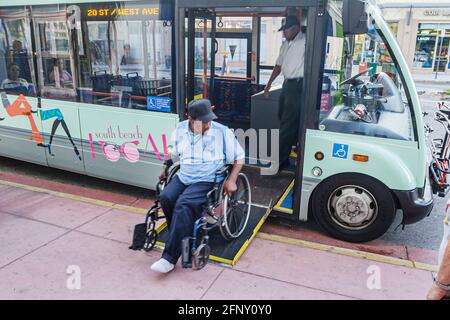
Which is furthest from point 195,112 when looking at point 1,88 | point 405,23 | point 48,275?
point 405,23

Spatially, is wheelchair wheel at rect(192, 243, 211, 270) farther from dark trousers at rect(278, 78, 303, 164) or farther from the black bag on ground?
dark trousers at rect(278, 78, 303, 164)

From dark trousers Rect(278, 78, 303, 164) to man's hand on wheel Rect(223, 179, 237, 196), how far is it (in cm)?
189

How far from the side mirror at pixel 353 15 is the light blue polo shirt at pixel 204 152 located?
135 cm

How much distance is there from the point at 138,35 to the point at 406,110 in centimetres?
290

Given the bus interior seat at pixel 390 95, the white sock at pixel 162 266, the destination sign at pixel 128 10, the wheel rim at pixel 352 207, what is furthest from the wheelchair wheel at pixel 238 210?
the destination sign at pixel 128 10

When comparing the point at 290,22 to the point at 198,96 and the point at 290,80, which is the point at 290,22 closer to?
the point at 290,80

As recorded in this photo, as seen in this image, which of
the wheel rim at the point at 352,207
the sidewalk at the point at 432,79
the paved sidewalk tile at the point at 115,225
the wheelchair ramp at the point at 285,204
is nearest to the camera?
the wheel rim at the point at 352,207

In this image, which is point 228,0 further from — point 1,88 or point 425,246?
point 1,88

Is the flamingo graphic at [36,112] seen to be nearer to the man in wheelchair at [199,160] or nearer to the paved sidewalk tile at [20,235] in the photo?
the paved sidewalk tile at [20,235]

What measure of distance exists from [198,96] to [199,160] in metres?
1.52

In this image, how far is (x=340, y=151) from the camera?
3.89m

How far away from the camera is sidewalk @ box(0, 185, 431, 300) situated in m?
3.24

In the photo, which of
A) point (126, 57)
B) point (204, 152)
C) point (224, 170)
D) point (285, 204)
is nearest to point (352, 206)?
point (285, 204)

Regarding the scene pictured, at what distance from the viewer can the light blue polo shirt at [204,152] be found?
3.69 meters
